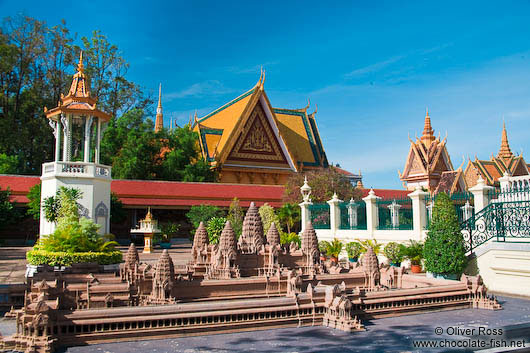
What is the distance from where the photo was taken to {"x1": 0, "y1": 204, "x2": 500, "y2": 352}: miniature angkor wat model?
6.53 meters

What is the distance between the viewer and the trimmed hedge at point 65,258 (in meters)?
12.4

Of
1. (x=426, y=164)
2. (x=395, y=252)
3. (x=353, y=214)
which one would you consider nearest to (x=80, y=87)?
(x=353, y=214)

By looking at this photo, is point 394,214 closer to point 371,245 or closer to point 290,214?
point 371,245

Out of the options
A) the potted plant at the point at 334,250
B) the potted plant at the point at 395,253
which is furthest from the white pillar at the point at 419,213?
the potted plant at the point at 334,250

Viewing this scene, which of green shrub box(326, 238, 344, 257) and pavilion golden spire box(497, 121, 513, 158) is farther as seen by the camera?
pavilion golden spire box(497, 121, 513, 158)

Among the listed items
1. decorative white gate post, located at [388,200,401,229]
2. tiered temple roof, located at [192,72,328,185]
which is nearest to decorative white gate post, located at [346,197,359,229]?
decorative white gate post, located at [388,200,401,229]

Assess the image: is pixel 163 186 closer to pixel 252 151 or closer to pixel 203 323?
pixel 252 151

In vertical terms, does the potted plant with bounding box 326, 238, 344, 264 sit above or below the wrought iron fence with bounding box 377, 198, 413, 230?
below

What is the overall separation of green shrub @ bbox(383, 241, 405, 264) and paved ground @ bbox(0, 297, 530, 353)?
236 inches

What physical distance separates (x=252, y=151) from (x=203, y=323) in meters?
28.1

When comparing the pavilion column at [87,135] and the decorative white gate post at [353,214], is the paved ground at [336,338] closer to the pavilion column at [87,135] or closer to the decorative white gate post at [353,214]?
the decorative white gate post at [353,214]

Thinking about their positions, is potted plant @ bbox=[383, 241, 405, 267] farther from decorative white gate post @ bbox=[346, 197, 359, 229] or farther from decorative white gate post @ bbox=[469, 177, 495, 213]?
decorative white gate post @ bbox=[346, 197, 359, 229]

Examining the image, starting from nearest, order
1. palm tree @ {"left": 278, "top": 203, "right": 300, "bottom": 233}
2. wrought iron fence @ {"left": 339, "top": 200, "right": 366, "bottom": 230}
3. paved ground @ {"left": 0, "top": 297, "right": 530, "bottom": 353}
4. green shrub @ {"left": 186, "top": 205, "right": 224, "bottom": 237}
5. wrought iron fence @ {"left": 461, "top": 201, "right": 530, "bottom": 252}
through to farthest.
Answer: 1. paved ground @ {"left": 0, "top": 297, "right": 530, "bottom": 353}
2. wrought iron fence @ {"left": 461, "top": 201, "right": 530, "bottom": 252}
3. wrought iron fence @ {"left": 339, "top": 200, "right": 366, "bottom": 230}
4. palm tree @ {"left": 278, "top": 203, "right": 300, "bottom": 233}
5. green shrub @ {"left": 186, "top": 205, "right": 224, "bottom": 237}

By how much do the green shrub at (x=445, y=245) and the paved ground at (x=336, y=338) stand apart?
2.75 meters
